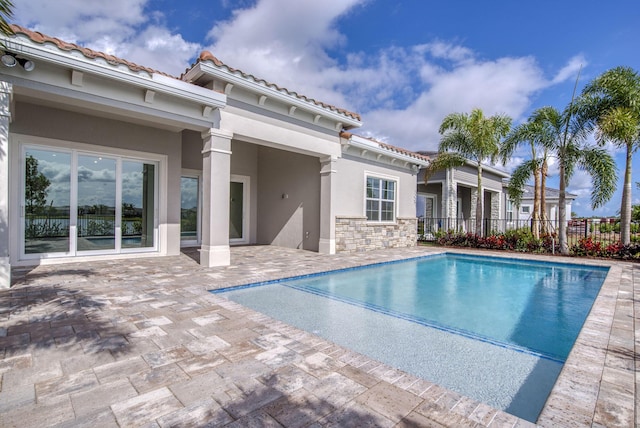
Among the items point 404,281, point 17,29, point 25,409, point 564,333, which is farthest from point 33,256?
point 564,333

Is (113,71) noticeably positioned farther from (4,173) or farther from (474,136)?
(474,136)

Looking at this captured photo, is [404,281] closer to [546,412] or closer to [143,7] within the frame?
[546,412]

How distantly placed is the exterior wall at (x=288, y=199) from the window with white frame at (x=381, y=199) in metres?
2.59

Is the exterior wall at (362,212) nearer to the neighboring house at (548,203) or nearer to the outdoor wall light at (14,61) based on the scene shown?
the outdoor wall light at (14,61)

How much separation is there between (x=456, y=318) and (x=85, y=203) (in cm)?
956

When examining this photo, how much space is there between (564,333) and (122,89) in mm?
9635

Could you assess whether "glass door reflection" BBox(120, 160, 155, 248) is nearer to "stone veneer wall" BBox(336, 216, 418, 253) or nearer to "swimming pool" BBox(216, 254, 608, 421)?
"swimming pool" BBox(216, 254, 608, 421)

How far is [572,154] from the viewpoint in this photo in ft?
43.5

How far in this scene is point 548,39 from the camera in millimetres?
12188

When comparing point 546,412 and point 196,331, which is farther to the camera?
point 196,331

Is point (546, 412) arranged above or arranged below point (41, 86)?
below

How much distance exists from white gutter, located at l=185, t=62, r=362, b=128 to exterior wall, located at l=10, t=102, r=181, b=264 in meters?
2.47

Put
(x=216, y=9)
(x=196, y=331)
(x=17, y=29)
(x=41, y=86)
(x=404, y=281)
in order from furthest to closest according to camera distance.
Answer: (x=216, y=9), (x=404, y=281), (x=41, y=86), (x=17, y=29), (x=196, y=331)

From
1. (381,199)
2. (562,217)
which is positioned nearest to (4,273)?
(381,199)
